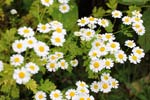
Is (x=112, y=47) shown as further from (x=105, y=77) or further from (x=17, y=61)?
(x=17, y=61)

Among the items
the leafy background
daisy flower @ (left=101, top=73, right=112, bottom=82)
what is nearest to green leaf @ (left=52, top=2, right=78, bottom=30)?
the leafy background

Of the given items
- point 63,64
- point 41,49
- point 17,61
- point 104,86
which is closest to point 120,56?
point 104,86

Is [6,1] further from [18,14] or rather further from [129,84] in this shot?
[129,84]

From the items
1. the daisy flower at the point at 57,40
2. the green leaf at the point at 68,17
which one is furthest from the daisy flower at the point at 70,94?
the green leaf at the point at 68,17

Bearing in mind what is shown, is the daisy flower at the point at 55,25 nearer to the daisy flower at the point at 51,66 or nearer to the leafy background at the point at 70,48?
the leafy background at the point at 70,48

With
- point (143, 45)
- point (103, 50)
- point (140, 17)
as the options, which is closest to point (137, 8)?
point (140, 17)

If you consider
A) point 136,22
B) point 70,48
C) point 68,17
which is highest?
point 68,17

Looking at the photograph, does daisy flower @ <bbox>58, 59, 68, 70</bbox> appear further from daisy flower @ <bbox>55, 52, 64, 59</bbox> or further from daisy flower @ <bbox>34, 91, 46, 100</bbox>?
daisy flower @ <bbox>34, 91, 46, 100</bbox>
